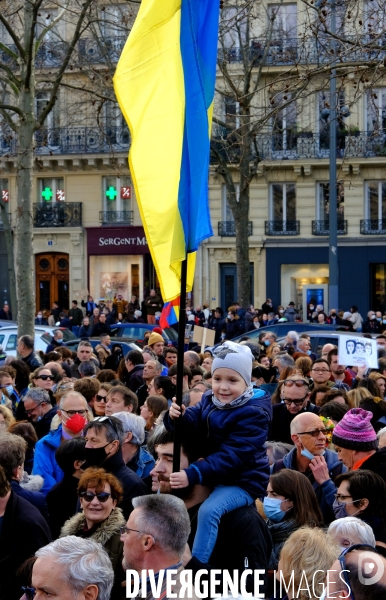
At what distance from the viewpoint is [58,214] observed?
1640 inches

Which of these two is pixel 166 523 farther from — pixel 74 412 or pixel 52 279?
pixel 52 279

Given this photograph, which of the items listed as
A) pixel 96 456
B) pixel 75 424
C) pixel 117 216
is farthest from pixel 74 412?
pixel 117 216

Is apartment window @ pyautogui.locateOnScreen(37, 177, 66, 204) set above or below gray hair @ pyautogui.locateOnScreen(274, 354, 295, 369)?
above

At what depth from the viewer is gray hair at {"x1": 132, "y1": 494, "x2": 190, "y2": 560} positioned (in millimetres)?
4172

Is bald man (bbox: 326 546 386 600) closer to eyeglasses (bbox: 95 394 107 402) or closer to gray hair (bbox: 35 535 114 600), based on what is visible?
gray hair (bbox: 35 535 114 600)

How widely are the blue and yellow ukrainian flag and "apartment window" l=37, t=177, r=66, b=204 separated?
3654cm

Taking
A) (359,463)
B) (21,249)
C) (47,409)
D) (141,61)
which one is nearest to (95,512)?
(359,463)

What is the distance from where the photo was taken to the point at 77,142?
41438 mm

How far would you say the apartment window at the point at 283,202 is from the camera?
1565 inches

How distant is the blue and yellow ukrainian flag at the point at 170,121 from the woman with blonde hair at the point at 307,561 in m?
1.65

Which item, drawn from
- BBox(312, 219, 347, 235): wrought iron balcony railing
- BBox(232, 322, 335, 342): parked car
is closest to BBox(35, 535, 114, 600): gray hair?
BBox(232, 322, 335, 342): parked car

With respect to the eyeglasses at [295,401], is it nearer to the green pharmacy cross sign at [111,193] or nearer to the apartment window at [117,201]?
the green pharmacy cross sign at [111,193]

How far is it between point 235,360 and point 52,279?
37218 mm

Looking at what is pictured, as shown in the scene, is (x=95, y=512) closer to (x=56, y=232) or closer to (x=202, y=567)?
Answer: (x=202, y=567)
